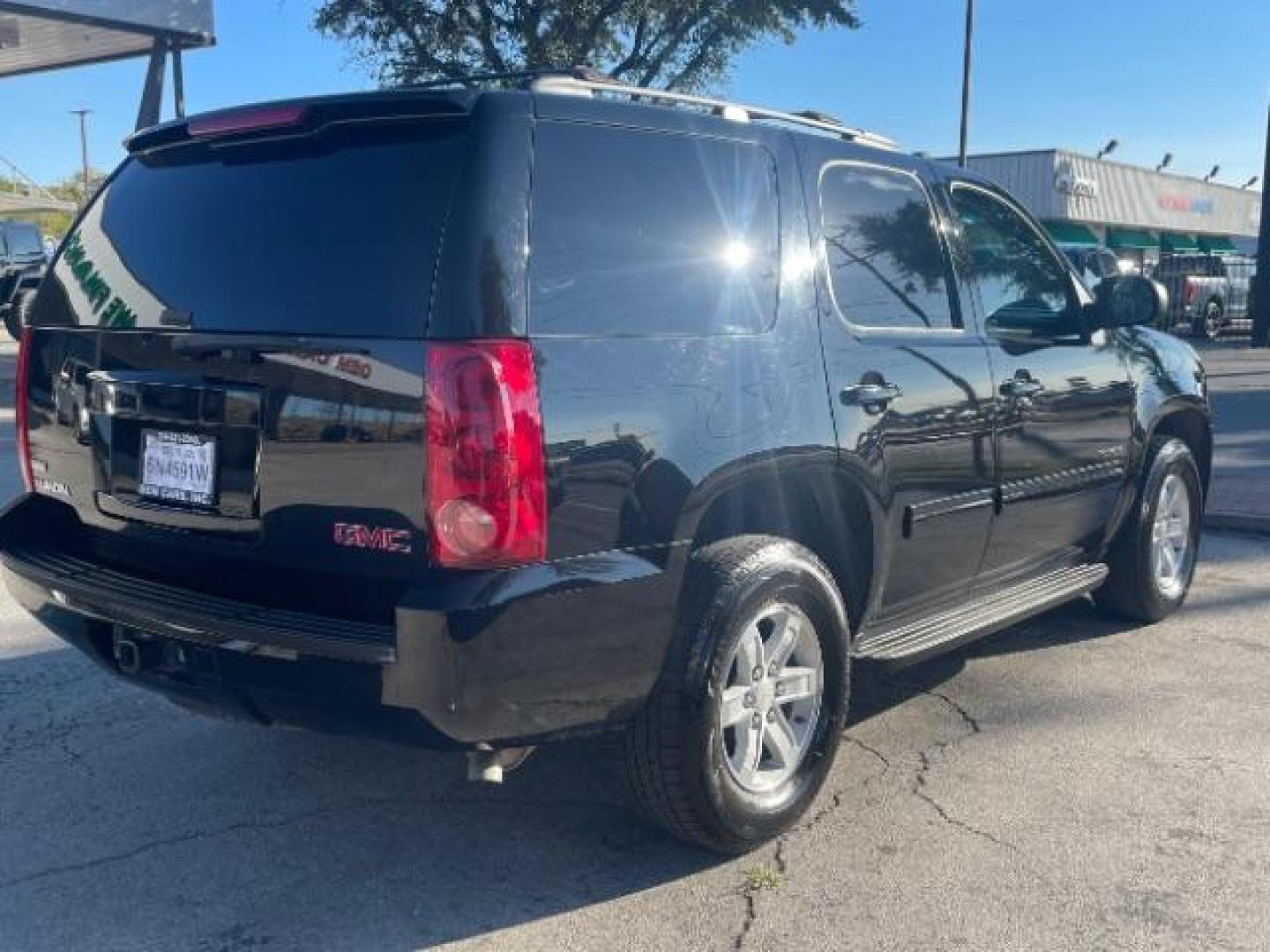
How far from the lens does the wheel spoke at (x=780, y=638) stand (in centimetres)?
348

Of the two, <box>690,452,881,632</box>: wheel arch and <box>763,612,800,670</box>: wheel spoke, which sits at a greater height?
<box>690,452,881,632</box>: wheel arch

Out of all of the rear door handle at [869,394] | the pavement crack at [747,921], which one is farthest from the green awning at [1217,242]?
the pavement crack at [747,921]

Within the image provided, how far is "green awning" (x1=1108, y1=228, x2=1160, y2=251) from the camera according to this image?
4409 centimetres

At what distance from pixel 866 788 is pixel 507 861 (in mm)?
1140

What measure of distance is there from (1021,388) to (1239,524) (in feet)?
13.0

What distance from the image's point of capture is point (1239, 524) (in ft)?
25.0

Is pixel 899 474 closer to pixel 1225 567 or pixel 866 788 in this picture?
pixel 866 788

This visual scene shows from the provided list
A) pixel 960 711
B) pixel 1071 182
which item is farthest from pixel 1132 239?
pixel 960 711

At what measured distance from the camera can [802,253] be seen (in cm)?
365

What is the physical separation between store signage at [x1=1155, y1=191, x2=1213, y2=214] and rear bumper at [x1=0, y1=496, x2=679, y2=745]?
48.0 metres

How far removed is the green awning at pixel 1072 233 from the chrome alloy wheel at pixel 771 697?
36.8m

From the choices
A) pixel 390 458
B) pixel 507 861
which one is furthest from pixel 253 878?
pixel 390 458

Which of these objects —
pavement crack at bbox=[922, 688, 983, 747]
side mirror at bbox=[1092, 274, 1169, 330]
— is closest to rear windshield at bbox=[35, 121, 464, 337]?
pavement crack at bbox=[922, 688, 983, 747]

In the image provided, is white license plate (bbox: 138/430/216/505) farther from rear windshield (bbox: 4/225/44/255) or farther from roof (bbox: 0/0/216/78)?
rear windshield (bbox: 4/225/44/255)
